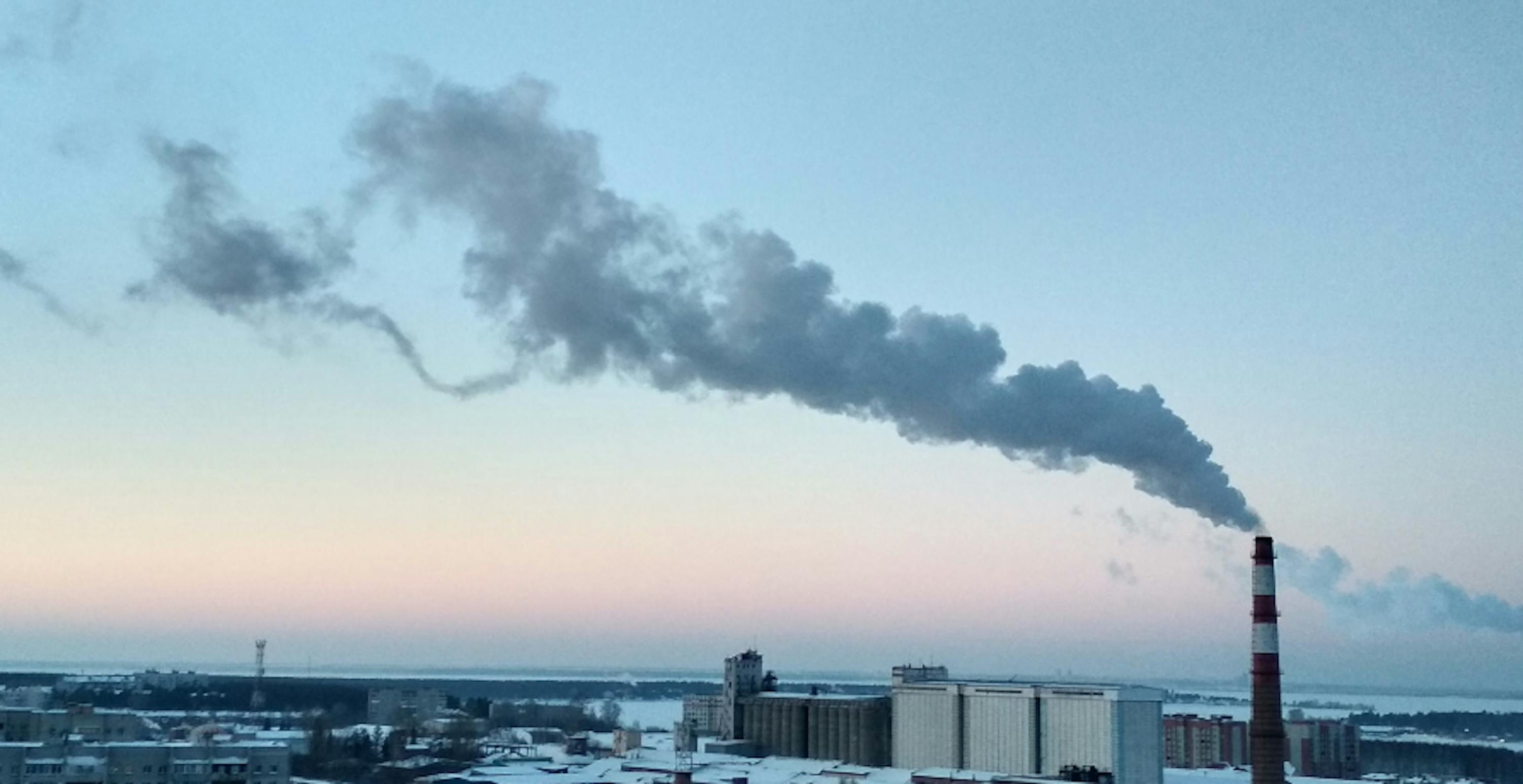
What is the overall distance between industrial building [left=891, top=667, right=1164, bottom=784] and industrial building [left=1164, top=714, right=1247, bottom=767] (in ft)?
69.9

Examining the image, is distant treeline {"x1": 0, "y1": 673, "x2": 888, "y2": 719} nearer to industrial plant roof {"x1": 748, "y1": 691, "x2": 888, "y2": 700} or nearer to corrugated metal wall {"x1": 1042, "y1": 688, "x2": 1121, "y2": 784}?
industrial plant roof {"x1": 748, "y1": 691, "x2": 888, "y2": 700}

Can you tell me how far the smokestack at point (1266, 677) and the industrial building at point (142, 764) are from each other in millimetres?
25302

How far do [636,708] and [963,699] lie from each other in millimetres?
90094

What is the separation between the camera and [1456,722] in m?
118

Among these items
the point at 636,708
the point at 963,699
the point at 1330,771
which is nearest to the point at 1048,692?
the point at 963,699

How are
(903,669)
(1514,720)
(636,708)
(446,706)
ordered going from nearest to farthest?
1. (903,669)
2. (446,706)
3. (1514,720)
4. (636,708)

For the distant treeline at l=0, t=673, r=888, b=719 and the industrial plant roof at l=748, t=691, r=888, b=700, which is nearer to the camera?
the industrial plant roof at l=748, t=691, r=888, b=700

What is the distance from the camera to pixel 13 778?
121 feet

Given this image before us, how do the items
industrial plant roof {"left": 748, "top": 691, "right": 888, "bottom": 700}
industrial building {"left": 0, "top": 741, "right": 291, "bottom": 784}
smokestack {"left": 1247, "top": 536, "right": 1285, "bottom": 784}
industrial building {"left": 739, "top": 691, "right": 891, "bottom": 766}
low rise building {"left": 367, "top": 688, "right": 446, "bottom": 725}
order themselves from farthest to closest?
low rise building {"left": 367, "top": 688, "right": 446, "bottom": 725} < industrial plant roof {"left": 748, "top": 691, "right": 888, "bottom": 700} < industrial building {"left": 739, "top": 691, "right": 891, "bottom": 766} < industrial building {"left": 0, "top": 741, "right": 291, "bottom": 784} < smokestack {"left": 1247, "top": 536, "right": 1285, "bottom": 784}

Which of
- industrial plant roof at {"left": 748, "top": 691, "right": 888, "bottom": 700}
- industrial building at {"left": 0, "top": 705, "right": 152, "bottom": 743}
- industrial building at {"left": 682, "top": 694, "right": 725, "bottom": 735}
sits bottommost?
industrial building at {"left": 682, "top": 694, "right": 725, "bottom": 735}

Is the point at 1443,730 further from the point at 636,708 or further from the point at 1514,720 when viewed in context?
the point at 636,708

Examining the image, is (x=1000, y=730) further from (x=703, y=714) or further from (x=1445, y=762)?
(x=1445, y=762)

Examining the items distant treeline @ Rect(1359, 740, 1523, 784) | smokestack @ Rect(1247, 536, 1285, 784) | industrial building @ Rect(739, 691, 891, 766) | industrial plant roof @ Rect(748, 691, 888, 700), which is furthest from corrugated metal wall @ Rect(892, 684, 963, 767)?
distant treeline @ Rect(1359, 740, 1523, 784)

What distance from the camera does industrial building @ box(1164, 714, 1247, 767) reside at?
67250mm
